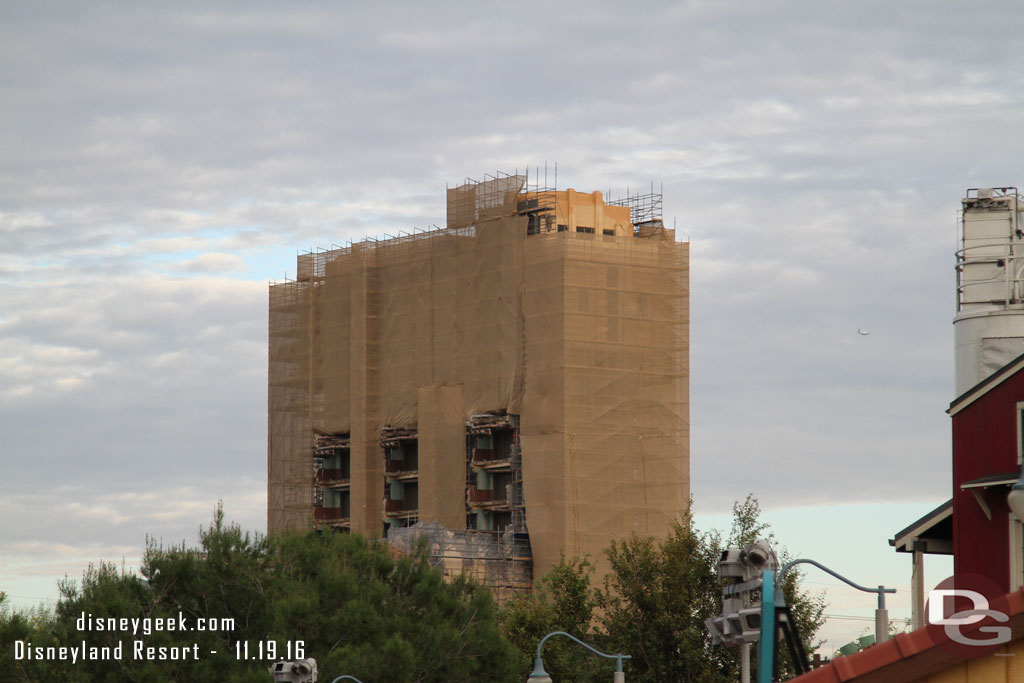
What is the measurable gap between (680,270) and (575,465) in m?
13.7

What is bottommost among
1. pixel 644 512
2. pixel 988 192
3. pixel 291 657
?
pixel 291 657

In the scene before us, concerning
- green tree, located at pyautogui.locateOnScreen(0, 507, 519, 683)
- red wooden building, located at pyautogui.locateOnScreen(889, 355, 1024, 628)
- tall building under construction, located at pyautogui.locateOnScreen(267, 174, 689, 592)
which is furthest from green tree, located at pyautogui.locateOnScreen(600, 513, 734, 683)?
tall building under construction, located at pyautogui.locateOnScreen(267, 174, 689, 592)

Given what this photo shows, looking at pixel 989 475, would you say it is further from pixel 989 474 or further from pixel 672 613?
pixel 672 613

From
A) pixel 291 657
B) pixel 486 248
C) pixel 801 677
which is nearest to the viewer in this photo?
pixel 801 677

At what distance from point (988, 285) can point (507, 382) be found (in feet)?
137

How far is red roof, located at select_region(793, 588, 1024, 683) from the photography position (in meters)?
A: 11.4

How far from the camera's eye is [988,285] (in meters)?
50.2

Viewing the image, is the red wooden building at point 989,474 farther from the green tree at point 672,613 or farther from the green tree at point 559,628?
the green tree at point 559,628

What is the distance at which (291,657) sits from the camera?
4369 cm

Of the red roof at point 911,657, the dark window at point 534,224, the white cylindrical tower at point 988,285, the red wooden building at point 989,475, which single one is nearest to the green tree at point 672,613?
the white cylindrical tower at point 988,285

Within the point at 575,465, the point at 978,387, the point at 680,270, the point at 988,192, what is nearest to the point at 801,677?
the point at 978,387

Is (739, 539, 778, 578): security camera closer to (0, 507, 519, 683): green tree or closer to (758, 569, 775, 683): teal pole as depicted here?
(758, 569, 775, 683): teal pole

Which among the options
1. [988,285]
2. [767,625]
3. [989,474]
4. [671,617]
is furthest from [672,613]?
[767,625]

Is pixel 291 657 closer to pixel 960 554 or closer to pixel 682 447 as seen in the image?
pixel 960 554
